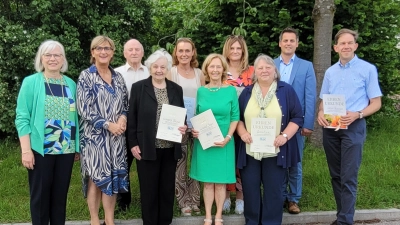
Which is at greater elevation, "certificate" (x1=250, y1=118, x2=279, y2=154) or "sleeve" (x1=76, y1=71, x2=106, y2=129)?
"sleeve" (x1=76, y1=71, x2=106, y2=129)

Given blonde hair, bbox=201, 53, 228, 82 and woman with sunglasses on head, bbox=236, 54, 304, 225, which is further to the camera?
blonde hair, bbox=201, 53, 228, 82

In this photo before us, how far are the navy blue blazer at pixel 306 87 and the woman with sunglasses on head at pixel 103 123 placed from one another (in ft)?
6.80

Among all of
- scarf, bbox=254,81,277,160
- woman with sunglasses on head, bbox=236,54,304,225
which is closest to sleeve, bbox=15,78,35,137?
woman with sunglasses on head, bbox=236,54,304,225

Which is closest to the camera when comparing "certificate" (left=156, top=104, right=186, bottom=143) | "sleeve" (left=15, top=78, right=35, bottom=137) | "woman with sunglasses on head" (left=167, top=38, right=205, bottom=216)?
"sleeve" (left=15, top=78, right=35, bottom=137)

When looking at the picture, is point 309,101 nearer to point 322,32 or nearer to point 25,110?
point 322,32

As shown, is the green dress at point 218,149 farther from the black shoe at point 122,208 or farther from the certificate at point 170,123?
the black shoe at point 122,208

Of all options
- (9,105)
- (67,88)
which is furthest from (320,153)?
(9,105)

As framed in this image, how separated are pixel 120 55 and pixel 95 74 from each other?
3600 millimetres

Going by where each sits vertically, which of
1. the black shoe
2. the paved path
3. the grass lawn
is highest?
the grass lawn

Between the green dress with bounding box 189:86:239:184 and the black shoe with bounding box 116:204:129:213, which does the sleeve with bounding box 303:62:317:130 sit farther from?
the black shoe with bounding box 116:204:129:213

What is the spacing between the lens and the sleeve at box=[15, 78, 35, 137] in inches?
154

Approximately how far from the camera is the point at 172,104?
4.43m

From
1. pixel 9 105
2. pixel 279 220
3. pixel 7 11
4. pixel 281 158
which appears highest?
pixel 7 11

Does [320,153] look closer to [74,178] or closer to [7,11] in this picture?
[74,178]
